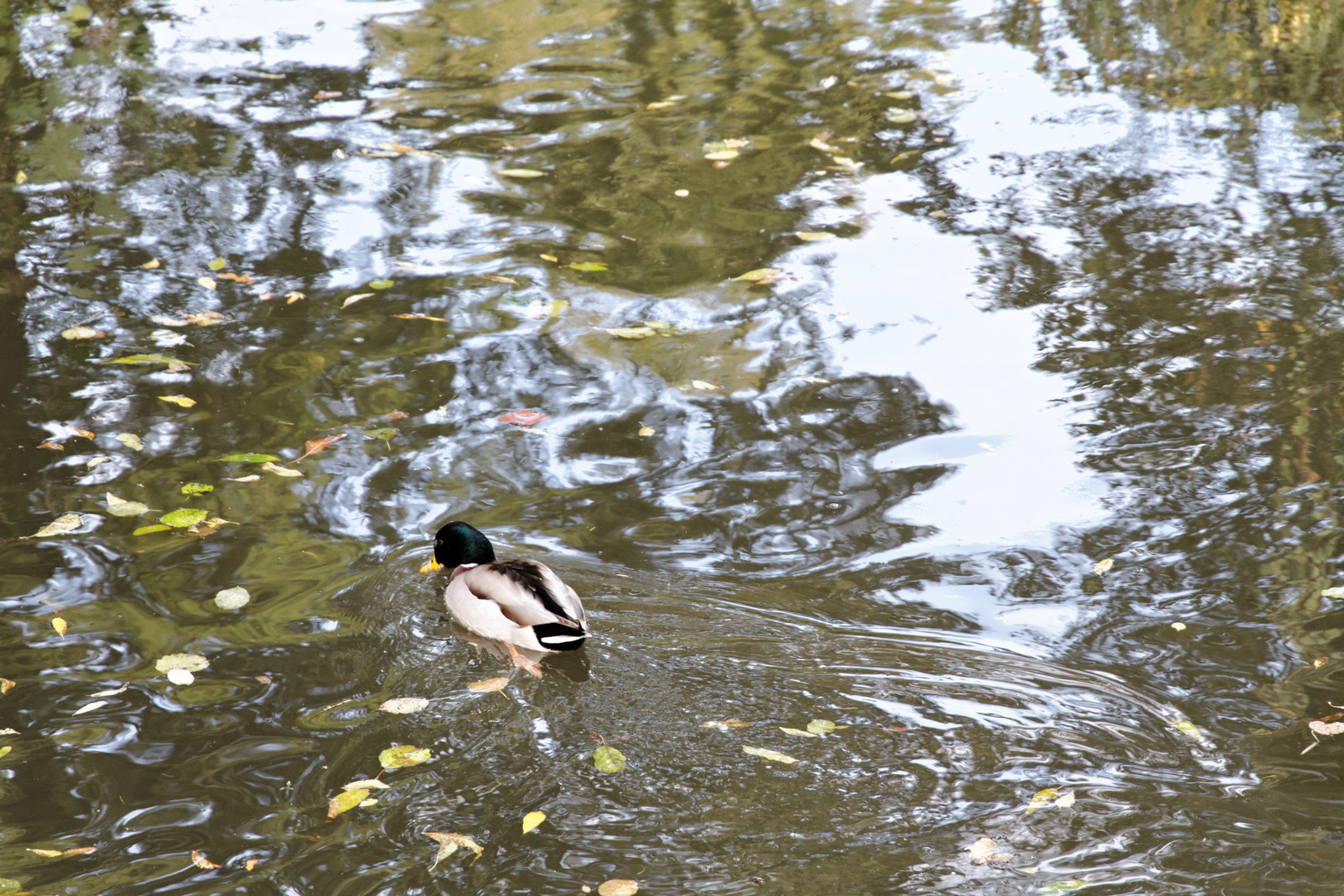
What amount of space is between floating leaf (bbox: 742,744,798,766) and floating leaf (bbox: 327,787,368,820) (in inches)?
45.6

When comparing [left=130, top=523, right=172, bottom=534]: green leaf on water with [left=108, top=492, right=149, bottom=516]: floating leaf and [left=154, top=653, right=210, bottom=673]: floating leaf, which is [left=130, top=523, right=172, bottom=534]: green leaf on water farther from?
[left=154, top=653, right=210, bottom=673]: floating leaf

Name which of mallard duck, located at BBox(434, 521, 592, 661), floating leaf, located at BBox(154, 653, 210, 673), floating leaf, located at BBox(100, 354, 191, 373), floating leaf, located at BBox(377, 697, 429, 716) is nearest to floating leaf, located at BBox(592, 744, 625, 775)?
mallard duck, located at BBox(434, 521, 592, 661)

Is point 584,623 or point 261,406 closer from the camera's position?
point 584,623

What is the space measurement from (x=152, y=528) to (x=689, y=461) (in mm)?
2294

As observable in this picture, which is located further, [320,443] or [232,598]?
[320,443]

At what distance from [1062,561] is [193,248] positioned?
18.0 feet

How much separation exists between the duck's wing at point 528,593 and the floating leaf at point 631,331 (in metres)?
2.37

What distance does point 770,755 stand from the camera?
11.8 feet

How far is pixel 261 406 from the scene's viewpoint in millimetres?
5688

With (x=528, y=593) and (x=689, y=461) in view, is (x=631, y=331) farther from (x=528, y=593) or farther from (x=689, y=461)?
(x=528, y=593)

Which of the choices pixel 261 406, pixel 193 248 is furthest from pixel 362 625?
pixel 193 248

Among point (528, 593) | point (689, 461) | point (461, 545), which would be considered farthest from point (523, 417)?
point (528, 593)

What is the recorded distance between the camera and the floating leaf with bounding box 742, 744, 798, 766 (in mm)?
3568

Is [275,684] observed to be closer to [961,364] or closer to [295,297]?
[295,297]
